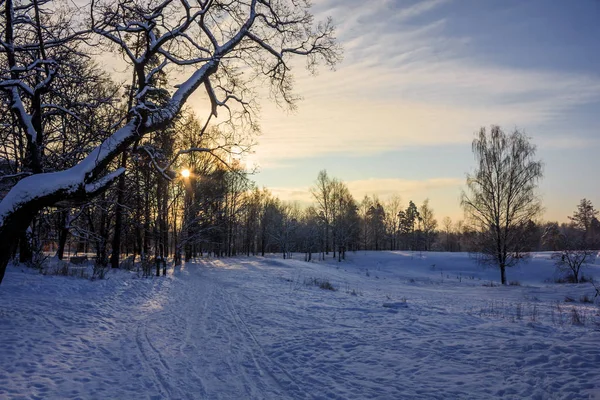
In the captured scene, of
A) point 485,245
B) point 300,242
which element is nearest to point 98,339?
point 485,245

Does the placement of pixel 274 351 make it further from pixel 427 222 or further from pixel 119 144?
pixel 427 222

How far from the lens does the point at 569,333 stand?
6.93 meters

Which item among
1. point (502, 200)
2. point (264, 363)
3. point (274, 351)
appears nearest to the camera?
point (264, 363)

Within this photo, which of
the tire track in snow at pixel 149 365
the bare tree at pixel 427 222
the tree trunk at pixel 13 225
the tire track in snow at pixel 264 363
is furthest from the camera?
the bare tree at pixel 427 222

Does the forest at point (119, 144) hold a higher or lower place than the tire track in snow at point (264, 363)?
higher

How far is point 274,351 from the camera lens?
6.62 m

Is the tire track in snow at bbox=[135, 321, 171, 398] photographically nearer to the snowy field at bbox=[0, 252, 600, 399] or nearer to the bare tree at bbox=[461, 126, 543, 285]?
the snowy field at bbox=[0, 252, 600, 399]

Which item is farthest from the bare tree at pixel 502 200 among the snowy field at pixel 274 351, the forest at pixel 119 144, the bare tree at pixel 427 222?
the bare tree at pixel 427 222

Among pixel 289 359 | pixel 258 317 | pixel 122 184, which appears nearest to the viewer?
pixel 289 359

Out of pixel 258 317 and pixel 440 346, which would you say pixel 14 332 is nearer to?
pixel 258 317

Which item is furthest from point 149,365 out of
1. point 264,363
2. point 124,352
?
point 264,363

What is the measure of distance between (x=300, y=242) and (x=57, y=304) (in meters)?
71.9

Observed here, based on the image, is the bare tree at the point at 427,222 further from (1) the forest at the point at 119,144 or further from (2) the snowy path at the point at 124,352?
(2) the snowy path at the point at 124,352

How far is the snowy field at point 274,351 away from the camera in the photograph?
4762 mm
